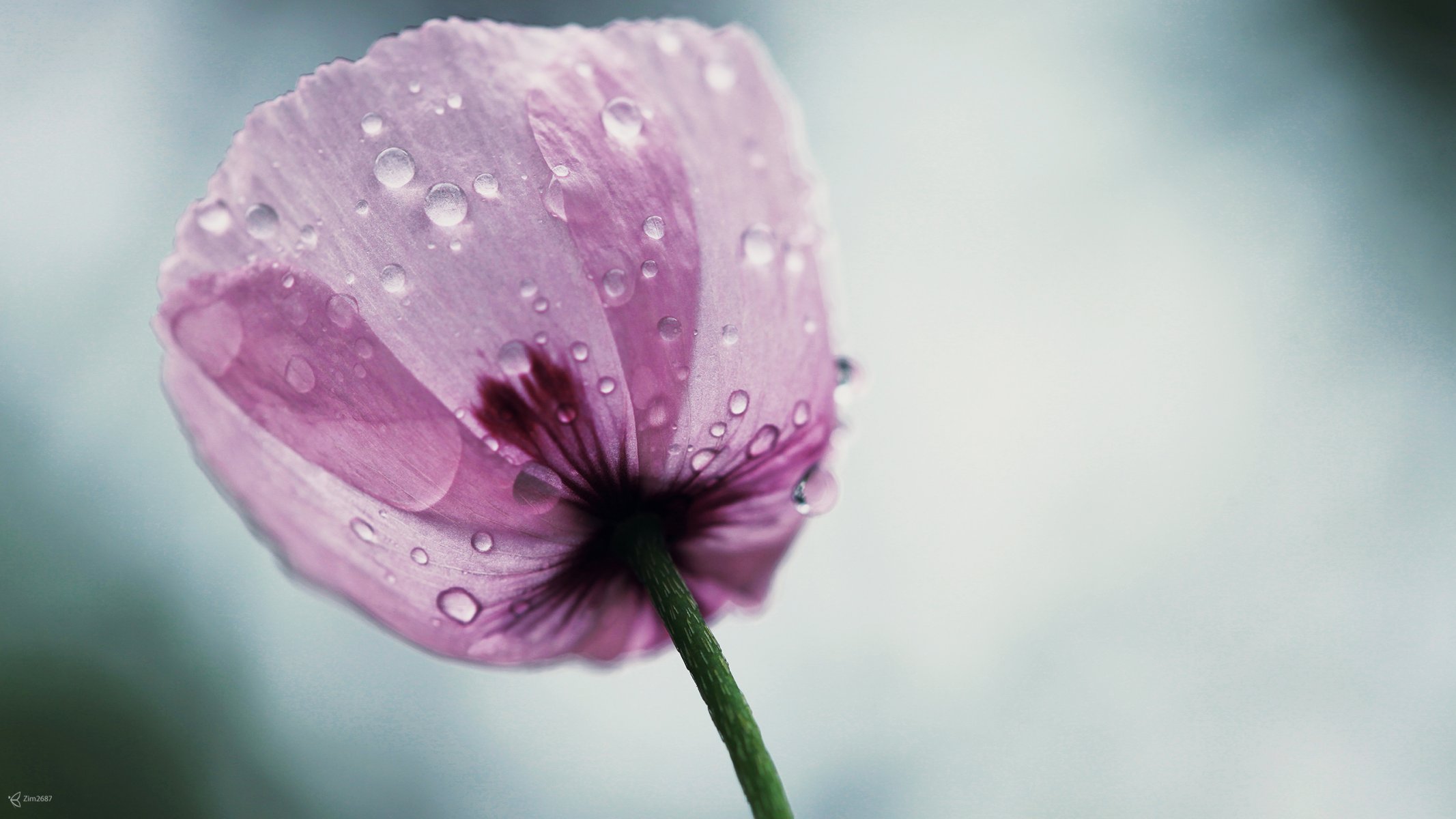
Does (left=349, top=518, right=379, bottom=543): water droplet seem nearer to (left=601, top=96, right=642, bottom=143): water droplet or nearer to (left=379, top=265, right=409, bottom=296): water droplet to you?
(left=379, top=265, right=409, bottom=296): water droplet

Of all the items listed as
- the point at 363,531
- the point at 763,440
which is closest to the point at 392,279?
the point at 363,531

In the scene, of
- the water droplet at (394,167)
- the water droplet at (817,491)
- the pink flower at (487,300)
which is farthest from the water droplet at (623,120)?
the water droplet at (817,491)

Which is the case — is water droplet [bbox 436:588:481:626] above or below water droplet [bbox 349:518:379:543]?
below

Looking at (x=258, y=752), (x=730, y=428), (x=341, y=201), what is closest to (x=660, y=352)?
(x=730, y=428)

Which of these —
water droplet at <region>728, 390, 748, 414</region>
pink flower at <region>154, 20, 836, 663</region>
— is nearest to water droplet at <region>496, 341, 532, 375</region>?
pink flower at <region>154, 20, 836, 663</region>

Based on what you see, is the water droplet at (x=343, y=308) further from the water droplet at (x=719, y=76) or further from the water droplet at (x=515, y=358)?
the water droplet at (x=719, y=76)

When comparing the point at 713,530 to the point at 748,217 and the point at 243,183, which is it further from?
the point at 243,183
